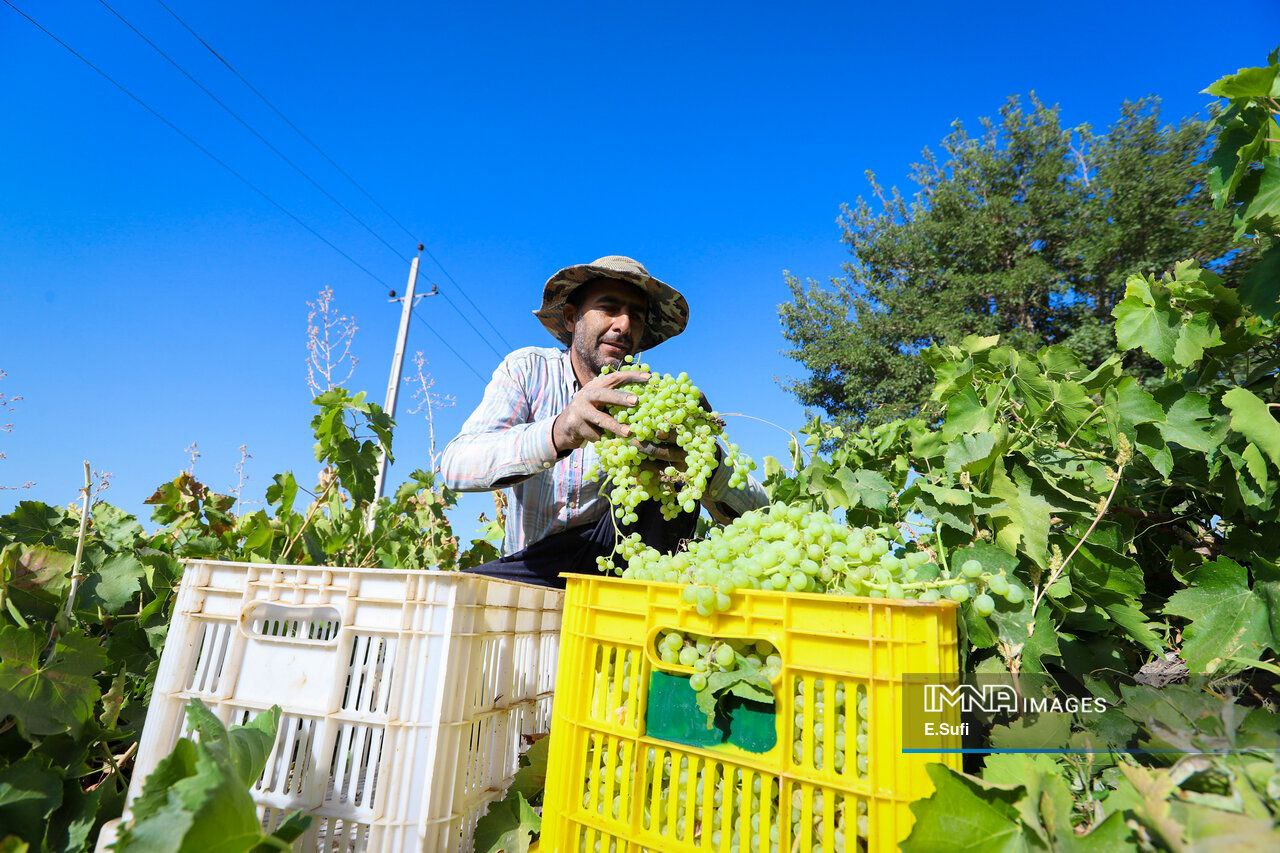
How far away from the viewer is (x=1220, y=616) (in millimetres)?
1521

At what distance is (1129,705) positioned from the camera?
3.75ft

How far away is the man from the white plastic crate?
85 centimetres

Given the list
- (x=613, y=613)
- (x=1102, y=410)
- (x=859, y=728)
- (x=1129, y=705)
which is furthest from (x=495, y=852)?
(x=1102, y=410)

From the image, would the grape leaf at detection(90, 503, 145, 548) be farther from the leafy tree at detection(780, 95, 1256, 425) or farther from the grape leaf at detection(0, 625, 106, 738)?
the leafy tree at detection(780, 95, 1256, 425)

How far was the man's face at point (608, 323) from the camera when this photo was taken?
2855 millimetres

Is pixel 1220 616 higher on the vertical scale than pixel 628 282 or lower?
lower

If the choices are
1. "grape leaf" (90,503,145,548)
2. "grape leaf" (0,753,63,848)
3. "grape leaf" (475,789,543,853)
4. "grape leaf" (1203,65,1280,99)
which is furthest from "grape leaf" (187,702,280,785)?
"grape leaf" (1203,65,1280,99)

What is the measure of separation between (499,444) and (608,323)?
90 centimetres

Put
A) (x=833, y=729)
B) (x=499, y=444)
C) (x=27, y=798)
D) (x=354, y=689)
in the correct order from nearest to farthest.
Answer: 1. (x=833, y=729)
2. (x=27, y=798)
3. (x=354, y=689)
4. (x=499, y=444)

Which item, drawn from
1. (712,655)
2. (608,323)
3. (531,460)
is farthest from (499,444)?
(712,655)

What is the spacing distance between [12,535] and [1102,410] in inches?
142

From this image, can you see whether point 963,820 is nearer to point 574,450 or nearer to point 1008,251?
point 574,450

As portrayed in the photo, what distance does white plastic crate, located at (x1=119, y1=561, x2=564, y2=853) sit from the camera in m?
1.23

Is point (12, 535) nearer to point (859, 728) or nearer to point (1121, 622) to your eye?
point (859, 728)
